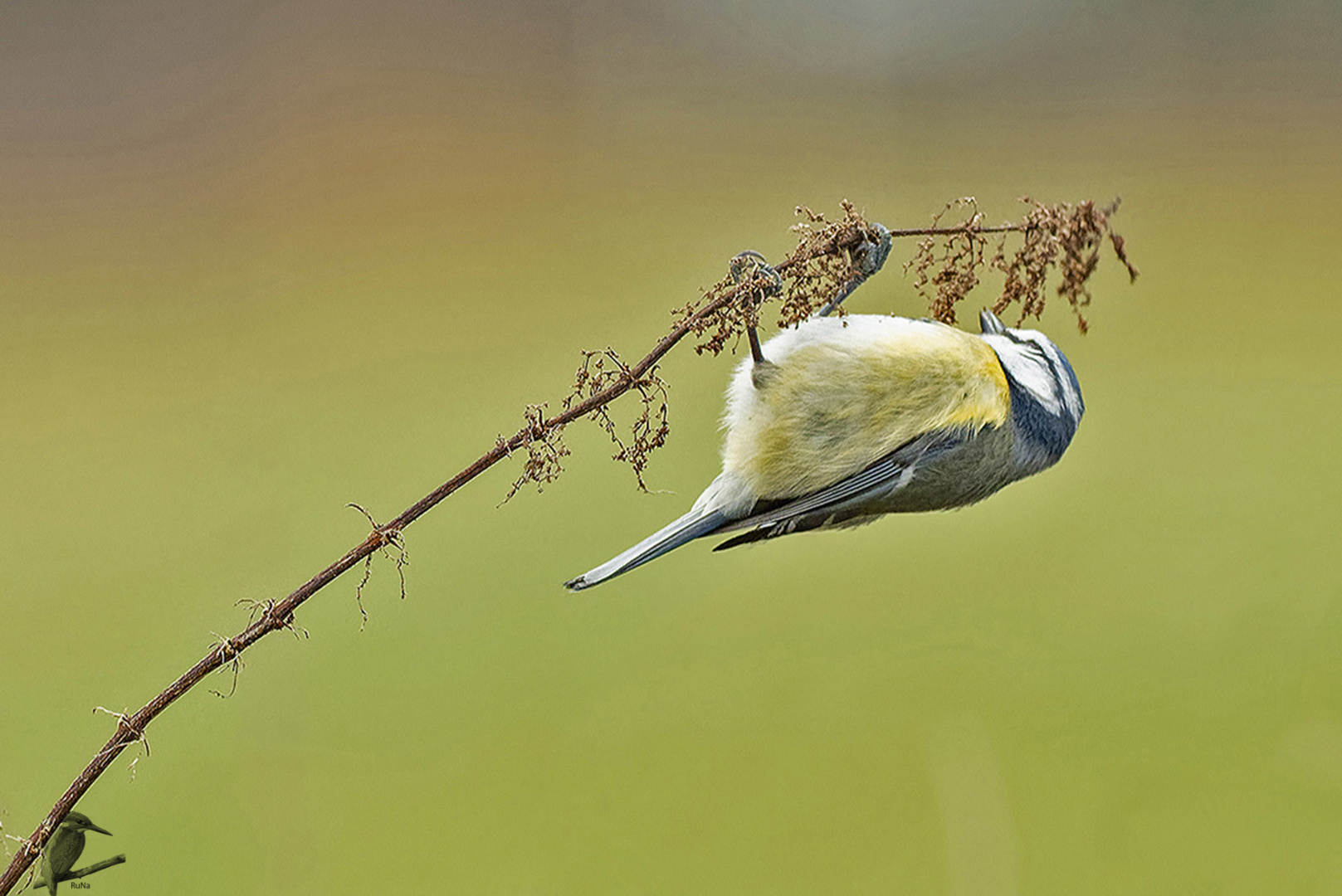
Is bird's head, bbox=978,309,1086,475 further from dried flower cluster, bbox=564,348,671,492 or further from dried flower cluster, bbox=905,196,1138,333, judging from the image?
dried flower cluster, bbox=564,348,671,492

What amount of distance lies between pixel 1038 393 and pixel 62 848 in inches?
31.3

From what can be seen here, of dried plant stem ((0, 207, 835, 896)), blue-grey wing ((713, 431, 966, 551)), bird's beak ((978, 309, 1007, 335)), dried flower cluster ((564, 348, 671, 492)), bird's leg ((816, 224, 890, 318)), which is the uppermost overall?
bird's leg ((816, 224, 890, 318))

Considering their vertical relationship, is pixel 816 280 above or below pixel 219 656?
above

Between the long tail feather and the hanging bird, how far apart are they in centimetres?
38

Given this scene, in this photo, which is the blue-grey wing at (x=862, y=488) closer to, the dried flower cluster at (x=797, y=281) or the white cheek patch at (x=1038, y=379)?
the white cheek patch at (x=1038, y=379)

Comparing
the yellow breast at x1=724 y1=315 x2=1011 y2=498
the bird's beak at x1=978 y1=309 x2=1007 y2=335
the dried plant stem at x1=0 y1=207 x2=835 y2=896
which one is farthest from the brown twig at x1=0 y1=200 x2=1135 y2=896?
the bird's beak at x1=978 y1=309 x2=1007 y2=335

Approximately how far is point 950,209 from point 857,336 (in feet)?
0.56

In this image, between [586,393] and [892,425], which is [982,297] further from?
[586,393]

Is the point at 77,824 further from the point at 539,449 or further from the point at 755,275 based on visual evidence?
the point at 755,275

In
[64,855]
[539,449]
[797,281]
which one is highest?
[797,281]

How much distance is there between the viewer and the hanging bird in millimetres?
452

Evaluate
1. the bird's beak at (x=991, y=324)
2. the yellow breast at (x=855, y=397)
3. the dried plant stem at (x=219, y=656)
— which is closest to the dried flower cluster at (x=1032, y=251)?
the yellow breast at (x=855, y=397)

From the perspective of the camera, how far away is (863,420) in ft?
3.01

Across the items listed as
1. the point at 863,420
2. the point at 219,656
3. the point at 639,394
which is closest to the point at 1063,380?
the point at 863,420
